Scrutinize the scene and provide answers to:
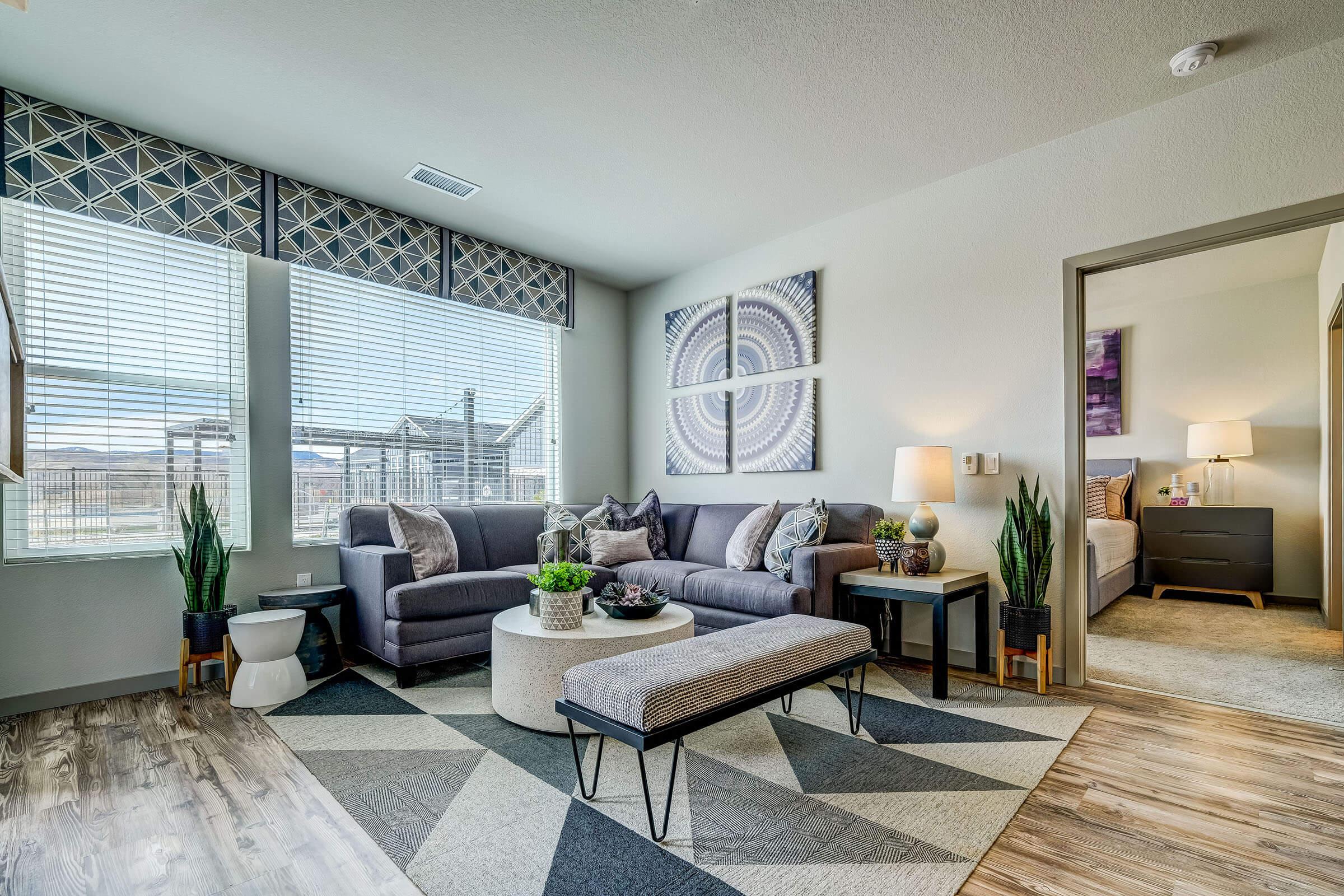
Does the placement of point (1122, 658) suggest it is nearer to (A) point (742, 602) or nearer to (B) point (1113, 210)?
(A) point (742, 602)

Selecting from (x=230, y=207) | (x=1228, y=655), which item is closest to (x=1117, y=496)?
(x=1228, y=655)

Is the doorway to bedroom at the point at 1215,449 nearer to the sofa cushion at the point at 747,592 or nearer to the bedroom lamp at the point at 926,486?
the bedroom lamp at the point at 926,486

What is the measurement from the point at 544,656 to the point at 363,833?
86 cm

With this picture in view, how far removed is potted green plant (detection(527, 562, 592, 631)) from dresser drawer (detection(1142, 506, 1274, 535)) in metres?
5.30

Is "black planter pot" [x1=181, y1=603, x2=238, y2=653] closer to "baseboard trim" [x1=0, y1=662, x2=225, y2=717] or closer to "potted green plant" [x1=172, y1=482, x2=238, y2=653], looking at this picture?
"potted green plant" [x1=172, y1=482, x2=238, y2=653]

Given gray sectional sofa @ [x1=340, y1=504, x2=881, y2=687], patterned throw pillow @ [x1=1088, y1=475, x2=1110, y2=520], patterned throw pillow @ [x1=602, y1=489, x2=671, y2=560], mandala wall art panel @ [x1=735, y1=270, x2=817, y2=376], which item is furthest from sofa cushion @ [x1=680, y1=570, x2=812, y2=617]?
patterned throw pillow @ [x1=1088, y1=475, x2=1110, y2=520]

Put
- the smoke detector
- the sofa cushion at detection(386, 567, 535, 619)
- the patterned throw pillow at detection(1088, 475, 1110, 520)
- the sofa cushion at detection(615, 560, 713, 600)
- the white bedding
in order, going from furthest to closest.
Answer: the patterned throw pillow at detection(1088, 475, 1110, 520) → the white bedding → the sofa cushion at detection(615, 560, 713, 600) → the sofa cushion at detection(386, 567, 535, 619) → the smoke detector

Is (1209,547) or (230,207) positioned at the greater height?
(230,207)

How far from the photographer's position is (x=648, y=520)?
4633 millimetres

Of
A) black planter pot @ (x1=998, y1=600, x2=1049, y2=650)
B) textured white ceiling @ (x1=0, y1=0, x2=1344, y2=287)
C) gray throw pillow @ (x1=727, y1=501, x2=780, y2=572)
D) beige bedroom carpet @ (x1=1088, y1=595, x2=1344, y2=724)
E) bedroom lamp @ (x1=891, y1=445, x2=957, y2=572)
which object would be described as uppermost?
textured white ceiling @ (x1=0, y1=0, x2=1344, y2=287)

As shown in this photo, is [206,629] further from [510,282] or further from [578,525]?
[510,282]

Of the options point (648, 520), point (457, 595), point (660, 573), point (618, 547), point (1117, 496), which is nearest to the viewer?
point (457, 595)

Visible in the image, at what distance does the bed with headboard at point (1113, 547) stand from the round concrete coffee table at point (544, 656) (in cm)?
285

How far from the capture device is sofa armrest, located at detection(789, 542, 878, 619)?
3.33m
